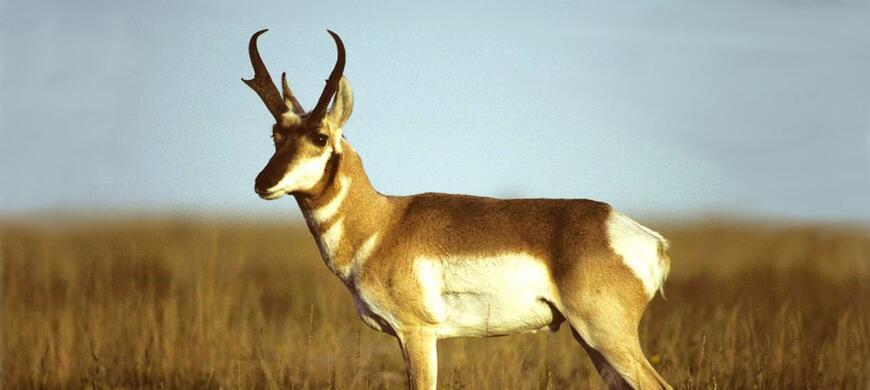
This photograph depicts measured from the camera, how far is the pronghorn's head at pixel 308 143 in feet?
24.1

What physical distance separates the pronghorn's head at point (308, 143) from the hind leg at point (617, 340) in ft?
7.79

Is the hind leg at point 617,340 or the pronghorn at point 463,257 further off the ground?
the pronghorn at point 463,257

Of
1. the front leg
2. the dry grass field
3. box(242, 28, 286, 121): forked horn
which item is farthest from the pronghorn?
the dry grass field

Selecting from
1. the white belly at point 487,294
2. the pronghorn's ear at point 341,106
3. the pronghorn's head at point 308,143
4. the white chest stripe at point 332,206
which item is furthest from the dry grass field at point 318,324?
the pronghorn's ear at point 341,106

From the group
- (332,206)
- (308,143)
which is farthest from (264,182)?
(332,206)

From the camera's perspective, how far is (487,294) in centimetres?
768

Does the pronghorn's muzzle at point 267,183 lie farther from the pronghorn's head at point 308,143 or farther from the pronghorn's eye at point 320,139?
the pronghorn's eye at point 320,139

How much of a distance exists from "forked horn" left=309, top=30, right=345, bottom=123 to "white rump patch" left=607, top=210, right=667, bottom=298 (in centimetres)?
252

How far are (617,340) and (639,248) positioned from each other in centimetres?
76

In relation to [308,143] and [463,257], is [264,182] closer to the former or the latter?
[308,143]

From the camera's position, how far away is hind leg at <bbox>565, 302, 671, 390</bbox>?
735cm

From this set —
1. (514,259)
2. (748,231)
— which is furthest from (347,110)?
(748,231)

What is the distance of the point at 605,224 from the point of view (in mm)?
7562

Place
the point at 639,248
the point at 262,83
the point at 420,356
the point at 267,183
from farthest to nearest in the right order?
the point at 262,83 < the point at 420,356 < the point at 639,248 < the point at 267,183
